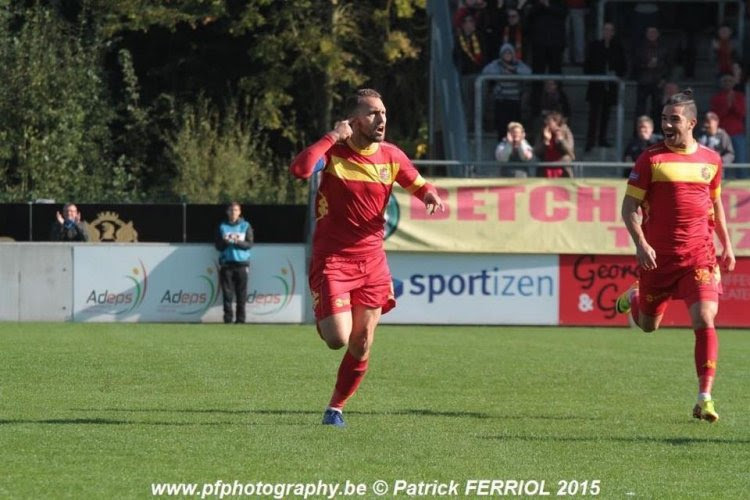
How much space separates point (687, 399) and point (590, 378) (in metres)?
1.91

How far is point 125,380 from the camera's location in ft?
43.8

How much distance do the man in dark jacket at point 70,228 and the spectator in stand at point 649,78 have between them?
9163mm

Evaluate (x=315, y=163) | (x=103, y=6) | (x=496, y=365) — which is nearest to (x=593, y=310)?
(x=496, y=365)

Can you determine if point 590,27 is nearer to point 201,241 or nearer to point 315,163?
point 201,241

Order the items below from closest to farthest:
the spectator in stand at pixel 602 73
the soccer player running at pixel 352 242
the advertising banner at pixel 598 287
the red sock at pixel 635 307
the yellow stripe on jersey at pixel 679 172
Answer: the soccer player running at pixel 352 242 < the yellow stripe on jersey at pixel 679 172 < the red sock at pixel 635 307 < the advertising banner at pixel 598 287 < the spectator in stand at pixel 602 73

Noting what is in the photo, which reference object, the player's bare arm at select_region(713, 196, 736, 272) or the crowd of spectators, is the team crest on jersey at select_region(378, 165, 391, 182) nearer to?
the player's bare arm at select_region(713, 196, 736, 272)

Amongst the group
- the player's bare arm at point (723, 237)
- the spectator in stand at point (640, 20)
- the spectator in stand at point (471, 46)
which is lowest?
the player's bare arm at point (723, 237)

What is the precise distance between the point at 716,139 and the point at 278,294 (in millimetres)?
6900

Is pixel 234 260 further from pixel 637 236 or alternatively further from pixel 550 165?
pixel 637 236

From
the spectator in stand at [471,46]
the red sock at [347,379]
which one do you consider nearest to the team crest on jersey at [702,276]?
the red sock at [347,379]

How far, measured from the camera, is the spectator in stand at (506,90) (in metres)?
25.1

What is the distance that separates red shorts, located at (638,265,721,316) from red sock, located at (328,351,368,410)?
233 cm

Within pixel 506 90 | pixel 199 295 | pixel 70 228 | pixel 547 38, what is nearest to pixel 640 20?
pixel 547 38

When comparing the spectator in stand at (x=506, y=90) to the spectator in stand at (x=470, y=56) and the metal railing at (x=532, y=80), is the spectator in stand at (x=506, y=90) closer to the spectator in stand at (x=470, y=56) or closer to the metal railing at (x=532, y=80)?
the metal railing at (x=532, y=80)
